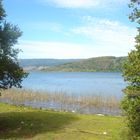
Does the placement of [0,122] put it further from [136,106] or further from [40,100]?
[40,100]

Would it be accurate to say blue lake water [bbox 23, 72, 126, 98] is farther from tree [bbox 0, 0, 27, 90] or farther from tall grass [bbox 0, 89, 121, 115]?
tree [bbox 0, 0, 27, 90]

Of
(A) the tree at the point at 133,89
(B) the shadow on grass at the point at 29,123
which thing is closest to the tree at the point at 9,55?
(B) the shadow on grass at the point at 29,123

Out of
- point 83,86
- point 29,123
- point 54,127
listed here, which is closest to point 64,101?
point 29,123

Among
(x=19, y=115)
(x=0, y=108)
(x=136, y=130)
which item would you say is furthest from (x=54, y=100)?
(x=136, y=130)

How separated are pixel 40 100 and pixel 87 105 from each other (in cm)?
684

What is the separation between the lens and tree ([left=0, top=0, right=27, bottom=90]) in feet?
66.7

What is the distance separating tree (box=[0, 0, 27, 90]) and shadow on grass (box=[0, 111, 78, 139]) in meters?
2.51

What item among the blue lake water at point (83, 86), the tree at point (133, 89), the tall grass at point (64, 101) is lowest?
the blue lake water at point (83, 86)

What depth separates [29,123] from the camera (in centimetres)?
2202

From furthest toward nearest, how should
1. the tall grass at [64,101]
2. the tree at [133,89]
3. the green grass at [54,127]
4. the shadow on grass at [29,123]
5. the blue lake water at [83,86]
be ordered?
the blue lake water at [83,86]
the tall grass at [64,101]
the shadow on grass at [29,123]
the green grass at [54,127]
the tree at [133,89]

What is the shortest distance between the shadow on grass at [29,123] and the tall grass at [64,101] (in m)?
8.58

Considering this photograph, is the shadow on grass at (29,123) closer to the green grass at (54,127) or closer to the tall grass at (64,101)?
the green grass at (54,127)

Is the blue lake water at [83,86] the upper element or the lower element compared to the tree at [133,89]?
lower

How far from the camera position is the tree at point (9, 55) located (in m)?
20.3
